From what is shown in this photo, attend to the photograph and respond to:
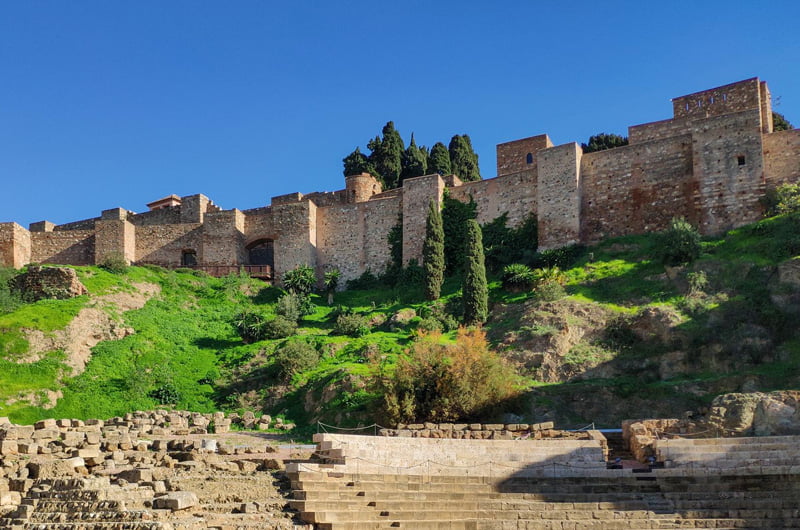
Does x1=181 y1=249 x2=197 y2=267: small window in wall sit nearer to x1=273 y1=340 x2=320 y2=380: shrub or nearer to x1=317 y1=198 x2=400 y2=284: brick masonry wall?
x1=317 y1=198 x2=400 y2=284: brick masonry wall

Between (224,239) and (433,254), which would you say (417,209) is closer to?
(433,254)

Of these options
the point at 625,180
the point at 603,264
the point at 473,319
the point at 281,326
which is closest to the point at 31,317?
the point at 281,326

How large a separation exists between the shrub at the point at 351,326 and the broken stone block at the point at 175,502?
54.6 ft

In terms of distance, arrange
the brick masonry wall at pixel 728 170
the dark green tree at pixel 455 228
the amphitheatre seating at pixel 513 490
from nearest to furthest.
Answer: the amphitheatre seating at pixel 513 490, the brick masonry wall at pixel 728 170, the dark green tree at pixel 455 228

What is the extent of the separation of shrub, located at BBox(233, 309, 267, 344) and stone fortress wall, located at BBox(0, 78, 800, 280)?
642 cm

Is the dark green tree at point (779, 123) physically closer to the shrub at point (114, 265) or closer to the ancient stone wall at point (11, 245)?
the shrub at point (114, 265)

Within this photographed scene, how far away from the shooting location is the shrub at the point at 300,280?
3697 centimetres

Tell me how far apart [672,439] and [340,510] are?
306 inches

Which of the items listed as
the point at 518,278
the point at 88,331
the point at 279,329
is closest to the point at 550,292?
the point at 518,278

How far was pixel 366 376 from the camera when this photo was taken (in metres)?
25.3

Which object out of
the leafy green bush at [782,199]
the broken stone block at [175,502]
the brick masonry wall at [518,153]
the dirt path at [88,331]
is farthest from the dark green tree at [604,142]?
the broken stone block at [175,502]

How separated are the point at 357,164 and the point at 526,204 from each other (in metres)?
13.3

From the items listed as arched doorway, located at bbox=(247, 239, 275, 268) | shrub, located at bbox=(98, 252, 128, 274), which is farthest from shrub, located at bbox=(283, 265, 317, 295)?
shrub, located at bbox=(98, 252, 128, 274)

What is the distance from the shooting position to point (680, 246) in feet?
94.3
